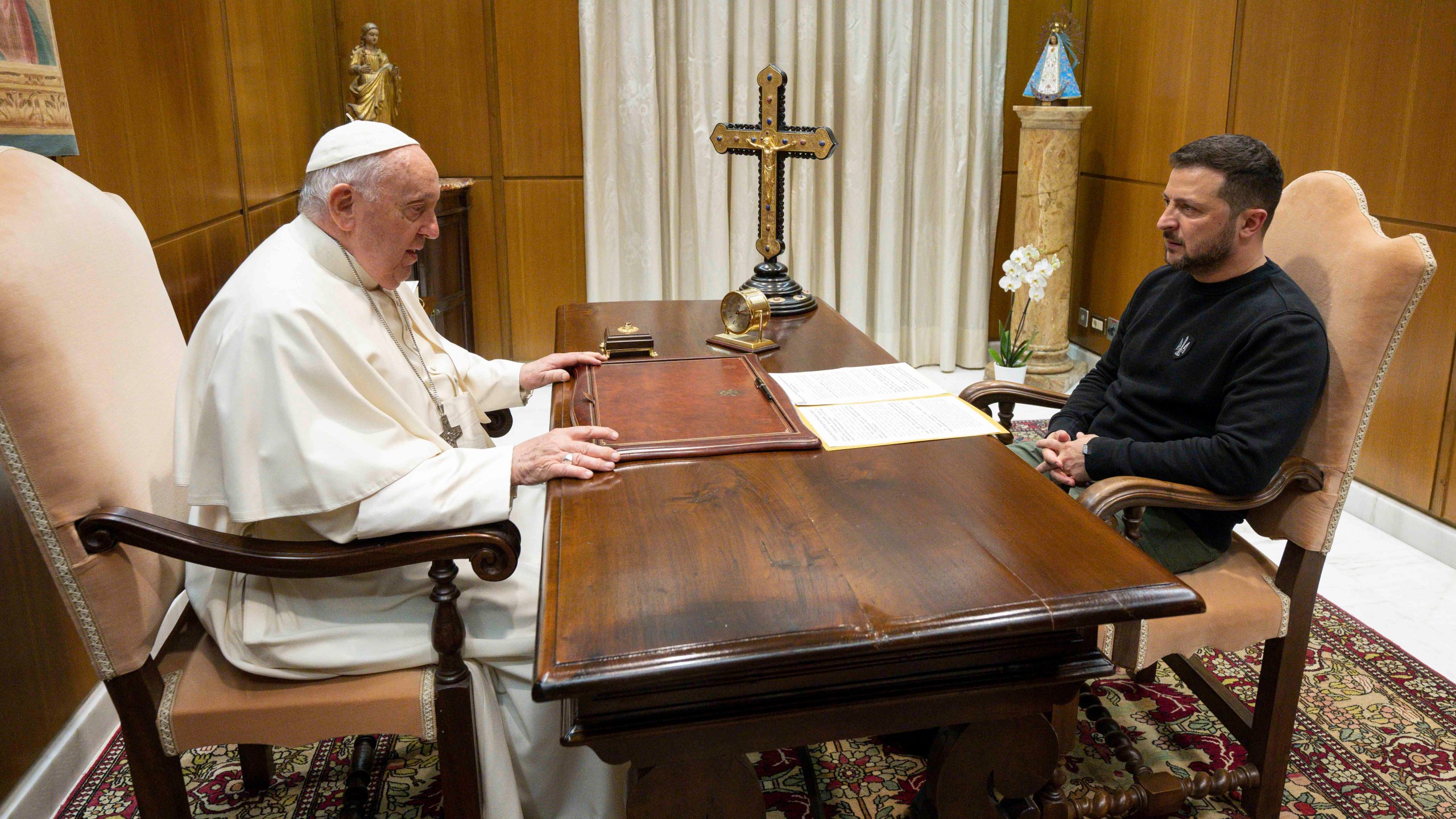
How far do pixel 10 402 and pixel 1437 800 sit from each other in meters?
2.64

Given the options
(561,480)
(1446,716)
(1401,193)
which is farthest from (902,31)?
(561,480)

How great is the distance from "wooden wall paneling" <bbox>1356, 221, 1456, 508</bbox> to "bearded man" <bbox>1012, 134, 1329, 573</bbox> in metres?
1.65

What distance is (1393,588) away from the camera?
10.00ft

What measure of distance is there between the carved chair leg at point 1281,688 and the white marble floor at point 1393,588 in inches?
38.5

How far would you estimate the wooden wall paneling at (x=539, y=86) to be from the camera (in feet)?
16.4

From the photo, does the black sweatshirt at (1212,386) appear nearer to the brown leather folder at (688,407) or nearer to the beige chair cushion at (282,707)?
the brown leather folder at (688,407)

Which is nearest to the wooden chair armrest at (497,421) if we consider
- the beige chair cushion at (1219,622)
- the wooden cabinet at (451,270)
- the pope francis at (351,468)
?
the pope francis at (351,468)

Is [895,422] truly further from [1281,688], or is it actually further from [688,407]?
[1281,688]

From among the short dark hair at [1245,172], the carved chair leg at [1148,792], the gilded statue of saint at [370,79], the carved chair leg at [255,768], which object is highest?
the gilded statue of saint at [370,79]

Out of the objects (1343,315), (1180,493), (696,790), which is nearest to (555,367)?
(696,790)

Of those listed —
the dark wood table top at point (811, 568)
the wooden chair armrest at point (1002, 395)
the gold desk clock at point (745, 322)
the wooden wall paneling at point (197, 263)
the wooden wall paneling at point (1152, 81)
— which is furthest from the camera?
the wooden wall paneling at point (1152, 81)

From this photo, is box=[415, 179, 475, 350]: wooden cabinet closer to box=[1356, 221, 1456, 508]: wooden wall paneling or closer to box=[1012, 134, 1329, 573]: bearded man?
box=[1012, 134, 1329, 573]: bearded man

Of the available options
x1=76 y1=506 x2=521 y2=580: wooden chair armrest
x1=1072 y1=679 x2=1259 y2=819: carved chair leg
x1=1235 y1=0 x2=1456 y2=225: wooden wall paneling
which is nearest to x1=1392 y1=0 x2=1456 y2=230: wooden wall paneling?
x1=1235 y1=0 x2=1456 y2=225: wooden wall paneling

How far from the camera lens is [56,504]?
1.43m
